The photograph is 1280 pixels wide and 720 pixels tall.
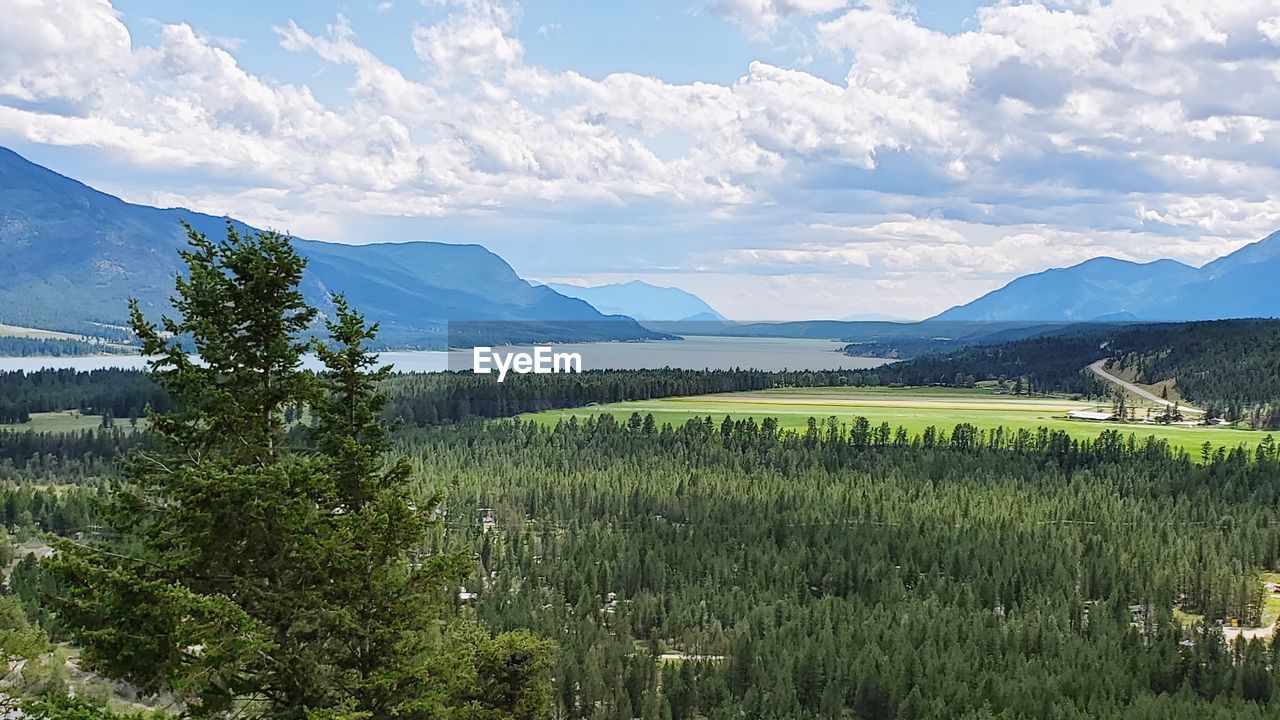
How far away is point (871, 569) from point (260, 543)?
7411cm

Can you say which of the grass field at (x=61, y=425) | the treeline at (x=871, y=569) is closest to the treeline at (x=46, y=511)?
the treeline at (x=871, y=569)

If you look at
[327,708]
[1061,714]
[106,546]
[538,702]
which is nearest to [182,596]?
[327,708]

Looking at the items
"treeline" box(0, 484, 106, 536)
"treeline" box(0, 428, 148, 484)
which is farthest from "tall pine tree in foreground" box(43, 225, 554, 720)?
"treeline" box(0, 428, 148, 484)

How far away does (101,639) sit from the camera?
18328 mm

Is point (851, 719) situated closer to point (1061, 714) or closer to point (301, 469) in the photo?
point (1061, 714)

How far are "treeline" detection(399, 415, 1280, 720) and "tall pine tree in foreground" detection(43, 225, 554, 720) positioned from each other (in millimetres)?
28067

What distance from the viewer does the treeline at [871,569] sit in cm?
6122

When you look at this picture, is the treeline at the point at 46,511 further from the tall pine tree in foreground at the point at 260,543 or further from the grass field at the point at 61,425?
the tall pine tree in foreground at the point at 260,543

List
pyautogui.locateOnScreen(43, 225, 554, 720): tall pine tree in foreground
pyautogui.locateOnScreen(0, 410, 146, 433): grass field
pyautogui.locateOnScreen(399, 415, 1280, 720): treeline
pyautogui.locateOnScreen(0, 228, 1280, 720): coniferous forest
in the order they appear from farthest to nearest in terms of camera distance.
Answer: pyautogui.locateOnScreen(0, 410, 146, 433): grass field
pyautogui.locateOnScreen(399, 415, 1280, 720): treeline
pyautogui.locateOnScreen(0, 228, 1280, 720): coniferous forest
pyautogui.locateOnScreen(43, 225, 554, 720): tall pine tree in foreground

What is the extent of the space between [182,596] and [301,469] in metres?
2.76

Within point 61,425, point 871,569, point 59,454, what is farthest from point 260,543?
point 61,425

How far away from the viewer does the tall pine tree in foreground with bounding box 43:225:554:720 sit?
724 inches

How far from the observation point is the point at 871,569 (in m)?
88.2

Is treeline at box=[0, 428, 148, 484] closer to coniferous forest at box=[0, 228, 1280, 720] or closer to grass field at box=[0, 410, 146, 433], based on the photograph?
coniferous forest at box=[0, 228, 1280, 720]
